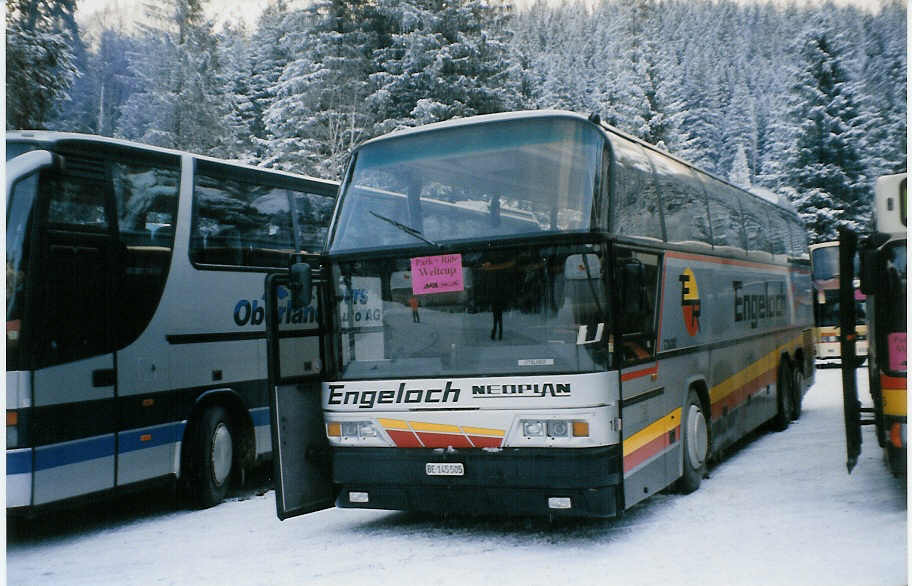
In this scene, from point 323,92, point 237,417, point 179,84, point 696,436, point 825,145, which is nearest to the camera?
point 696,436

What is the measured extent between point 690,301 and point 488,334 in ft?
9.22

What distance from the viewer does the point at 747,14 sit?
1091 centimetres

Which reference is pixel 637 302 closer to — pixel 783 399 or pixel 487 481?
pixel 487 481

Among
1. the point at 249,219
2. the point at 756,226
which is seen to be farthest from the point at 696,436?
the point at 249,219

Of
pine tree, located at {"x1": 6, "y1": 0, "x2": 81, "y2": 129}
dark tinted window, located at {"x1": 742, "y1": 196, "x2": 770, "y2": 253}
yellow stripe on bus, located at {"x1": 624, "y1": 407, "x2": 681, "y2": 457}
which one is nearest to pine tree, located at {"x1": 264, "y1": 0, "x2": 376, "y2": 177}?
pine tree, located at {"x1": 6, "y1": 0, "x2": 81, "y2": 129}

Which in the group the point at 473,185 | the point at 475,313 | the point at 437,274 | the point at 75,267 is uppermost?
the point at 473,185

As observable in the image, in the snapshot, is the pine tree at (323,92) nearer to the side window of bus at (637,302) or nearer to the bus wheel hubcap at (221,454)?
the bus wheel hubcap at (221,454)

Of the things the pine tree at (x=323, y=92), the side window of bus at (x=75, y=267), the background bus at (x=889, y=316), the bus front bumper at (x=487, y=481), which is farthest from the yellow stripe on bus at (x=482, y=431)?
the pine tree at (x=323, y=92)

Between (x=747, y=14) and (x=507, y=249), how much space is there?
19.0 feet

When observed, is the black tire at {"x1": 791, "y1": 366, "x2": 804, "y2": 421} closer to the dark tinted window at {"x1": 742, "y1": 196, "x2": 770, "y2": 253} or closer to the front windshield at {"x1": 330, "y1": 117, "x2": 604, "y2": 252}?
the dark tinted window at {"x1": 742, "y1": 196, "x2": 770, "y2": 253}

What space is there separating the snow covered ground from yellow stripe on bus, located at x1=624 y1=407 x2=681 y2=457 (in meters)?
0.69

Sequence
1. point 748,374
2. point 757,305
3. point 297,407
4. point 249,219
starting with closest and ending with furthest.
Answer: point 297,407 → point 249,219 → point 748,374 → point 757,305

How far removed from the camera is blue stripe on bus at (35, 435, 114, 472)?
7227mm

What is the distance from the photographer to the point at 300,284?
7066mm
